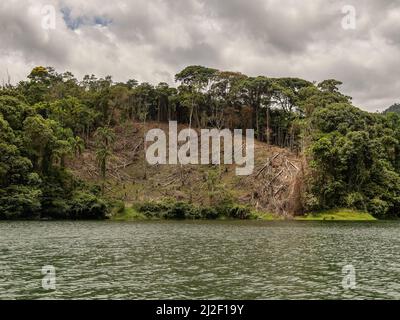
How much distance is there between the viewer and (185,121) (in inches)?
5812

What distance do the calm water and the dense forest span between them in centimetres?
4651

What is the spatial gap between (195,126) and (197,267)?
371 ft

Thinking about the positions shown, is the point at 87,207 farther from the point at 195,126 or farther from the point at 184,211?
the point at 195,126

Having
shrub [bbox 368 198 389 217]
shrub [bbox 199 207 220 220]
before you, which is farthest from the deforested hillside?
shrub [bbox 368 198 389 217]

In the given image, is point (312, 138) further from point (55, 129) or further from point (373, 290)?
point (373, 290)

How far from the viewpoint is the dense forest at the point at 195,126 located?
311 ft

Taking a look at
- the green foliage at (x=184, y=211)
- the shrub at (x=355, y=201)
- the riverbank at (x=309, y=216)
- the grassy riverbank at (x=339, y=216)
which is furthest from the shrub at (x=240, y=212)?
the shrub at (x=355, y=201)

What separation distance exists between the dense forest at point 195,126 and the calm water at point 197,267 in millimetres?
46506

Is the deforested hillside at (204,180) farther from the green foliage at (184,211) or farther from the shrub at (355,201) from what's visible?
the shrub at (355,201)

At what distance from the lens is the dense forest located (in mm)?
94750

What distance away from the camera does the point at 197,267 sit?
31484 mm

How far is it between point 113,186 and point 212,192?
2592 cm
